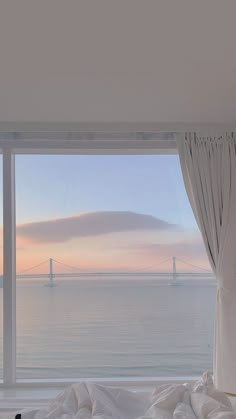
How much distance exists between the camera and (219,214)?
12.4 feet

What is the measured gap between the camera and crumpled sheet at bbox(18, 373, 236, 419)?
2143mm

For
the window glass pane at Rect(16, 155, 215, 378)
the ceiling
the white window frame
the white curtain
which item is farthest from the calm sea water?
the ceiling

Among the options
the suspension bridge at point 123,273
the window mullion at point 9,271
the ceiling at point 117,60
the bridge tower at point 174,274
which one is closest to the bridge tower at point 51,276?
the suspension bridge at point 123,273

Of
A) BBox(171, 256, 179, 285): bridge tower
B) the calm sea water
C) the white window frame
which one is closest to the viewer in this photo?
the white window frame

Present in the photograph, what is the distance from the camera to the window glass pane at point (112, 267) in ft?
13.6

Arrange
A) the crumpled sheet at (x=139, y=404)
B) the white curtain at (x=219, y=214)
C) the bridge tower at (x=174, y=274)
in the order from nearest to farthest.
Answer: the crumpled sheet at (x=139, y=404) → the white curtain at (x=219, y=214) → the bridge tower at (x=174, y=274)

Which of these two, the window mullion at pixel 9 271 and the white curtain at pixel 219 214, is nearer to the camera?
the white curtain at pixel 219 214

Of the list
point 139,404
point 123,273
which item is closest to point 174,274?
point 123,273

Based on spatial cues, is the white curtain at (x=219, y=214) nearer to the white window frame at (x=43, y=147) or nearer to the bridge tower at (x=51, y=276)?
the white window frame at (x=43, y=147)

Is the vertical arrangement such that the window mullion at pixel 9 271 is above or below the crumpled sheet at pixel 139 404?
above

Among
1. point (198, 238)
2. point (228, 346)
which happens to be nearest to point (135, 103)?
point (198, 238)

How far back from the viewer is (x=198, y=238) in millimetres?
4215

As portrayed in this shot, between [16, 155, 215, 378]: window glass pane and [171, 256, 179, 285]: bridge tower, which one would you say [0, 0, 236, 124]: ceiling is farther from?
[171, 256, 179, 285]: bridge tower

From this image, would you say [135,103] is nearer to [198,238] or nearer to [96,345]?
[198,238]
